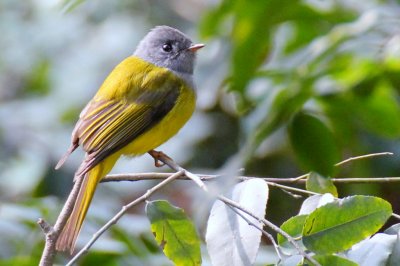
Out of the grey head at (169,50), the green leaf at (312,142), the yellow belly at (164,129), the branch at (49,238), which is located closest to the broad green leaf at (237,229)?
the branch at (49,238)

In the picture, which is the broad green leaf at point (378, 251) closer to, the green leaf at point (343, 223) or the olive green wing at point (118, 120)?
the green leaf at point (343, 223)

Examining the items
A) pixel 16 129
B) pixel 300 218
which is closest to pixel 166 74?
pixel 300 218

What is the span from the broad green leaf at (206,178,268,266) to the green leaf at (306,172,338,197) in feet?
0.64

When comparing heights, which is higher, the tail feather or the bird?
the bird

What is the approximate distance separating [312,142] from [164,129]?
0.80 m

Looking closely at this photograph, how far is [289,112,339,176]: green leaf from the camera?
2.68 metres

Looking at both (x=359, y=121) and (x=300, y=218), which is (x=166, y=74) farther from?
(x=300, y=218)

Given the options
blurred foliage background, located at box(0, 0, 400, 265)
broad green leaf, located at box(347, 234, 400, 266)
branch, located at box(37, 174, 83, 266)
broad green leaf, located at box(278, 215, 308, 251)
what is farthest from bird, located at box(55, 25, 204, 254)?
broad green leaf, located at box(347, 234, 400, 266)

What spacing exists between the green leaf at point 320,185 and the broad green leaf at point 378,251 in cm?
28

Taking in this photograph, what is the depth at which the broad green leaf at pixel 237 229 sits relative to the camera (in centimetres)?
202

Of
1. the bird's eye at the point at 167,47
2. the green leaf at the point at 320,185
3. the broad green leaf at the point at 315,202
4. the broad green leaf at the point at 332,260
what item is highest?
the broad green leaf at the point at 315,202

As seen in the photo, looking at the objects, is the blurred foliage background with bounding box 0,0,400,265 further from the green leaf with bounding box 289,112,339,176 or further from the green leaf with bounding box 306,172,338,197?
the green leaf with bounding box 306,172,338,197

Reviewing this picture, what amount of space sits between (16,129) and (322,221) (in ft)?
13.0

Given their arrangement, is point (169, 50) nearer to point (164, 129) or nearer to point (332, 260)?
point (164, 129)
